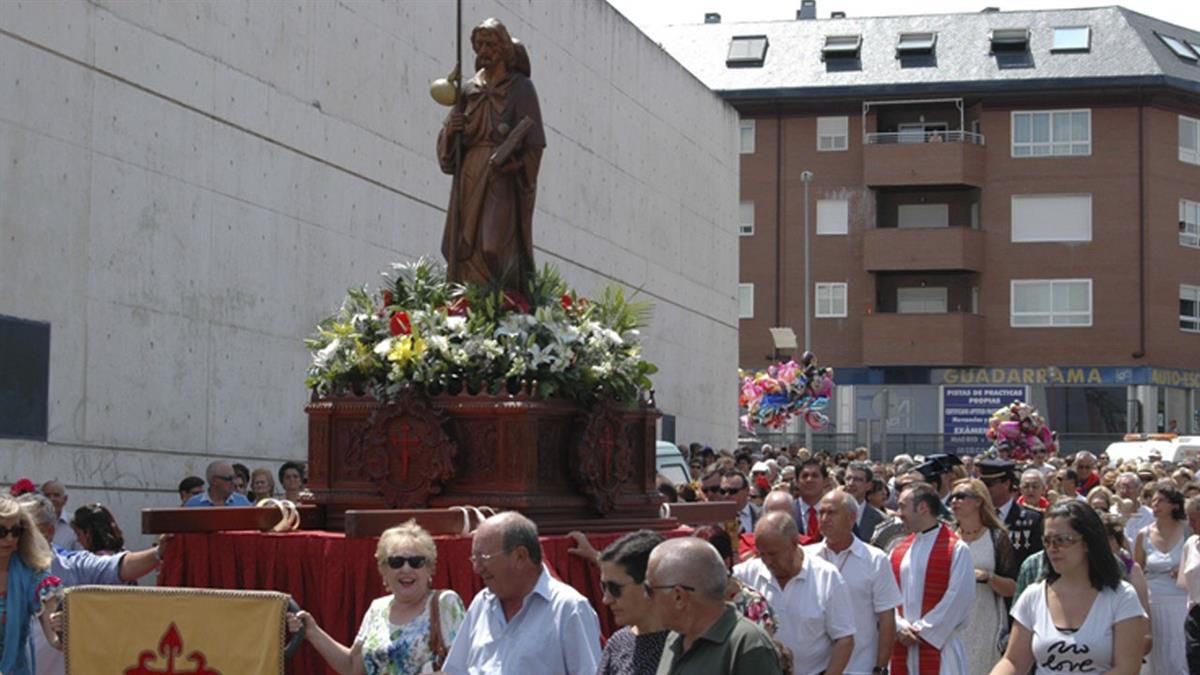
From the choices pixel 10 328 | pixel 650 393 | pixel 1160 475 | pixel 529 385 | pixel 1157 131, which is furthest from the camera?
pixel 1157 131

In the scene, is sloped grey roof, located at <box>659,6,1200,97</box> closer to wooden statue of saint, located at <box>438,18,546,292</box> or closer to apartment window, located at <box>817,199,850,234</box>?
apartment window, located at <box>817,199,850,234</box>

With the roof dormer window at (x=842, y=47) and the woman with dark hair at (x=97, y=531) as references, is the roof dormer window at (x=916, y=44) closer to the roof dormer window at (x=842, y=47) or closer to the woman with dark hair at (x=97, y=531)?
the roof dormer window at (x=842, y=47)

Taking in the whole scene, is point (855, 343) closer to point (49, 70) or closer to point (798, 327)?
point (798, 327)

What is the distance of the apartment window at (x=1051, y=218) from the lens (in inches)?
2110

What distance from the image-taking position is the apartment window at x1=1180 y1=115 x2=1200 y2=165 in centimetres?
5419

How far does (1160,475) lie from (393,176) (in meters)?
10.3

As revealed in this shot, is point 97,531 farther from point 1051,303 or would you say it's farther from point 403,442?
point 1051,303

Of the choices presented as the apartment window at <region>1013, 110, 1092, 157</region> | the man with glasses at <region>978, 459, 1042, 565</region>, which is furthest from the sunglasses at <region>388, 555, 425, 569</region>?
the apartment window at <region>1013, 110, 1092, 157</region>

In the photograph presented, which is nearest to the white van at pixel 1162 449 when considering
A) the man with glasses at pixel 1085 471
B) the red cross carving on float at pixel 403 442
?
the man with glasses at pixel 1085 471

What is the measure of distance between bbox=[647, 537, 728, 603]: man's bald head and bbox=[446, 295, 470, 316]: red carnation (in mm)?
5386

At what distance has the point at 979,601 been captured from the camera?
12328mm

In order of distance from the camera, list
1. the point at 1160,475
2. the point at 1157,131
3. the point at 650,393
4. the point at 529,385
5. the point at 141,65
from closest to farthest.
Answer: the point at 529,385 → the point at 650,393 → the point at 141,65 → the point at 1160,475 → the point at 1157,131

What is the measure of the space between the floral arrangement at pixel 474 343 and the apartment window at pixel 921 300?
1763 inches

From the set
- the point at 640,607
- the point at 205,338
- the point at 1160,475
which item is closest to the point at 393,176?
the point at 205,338
